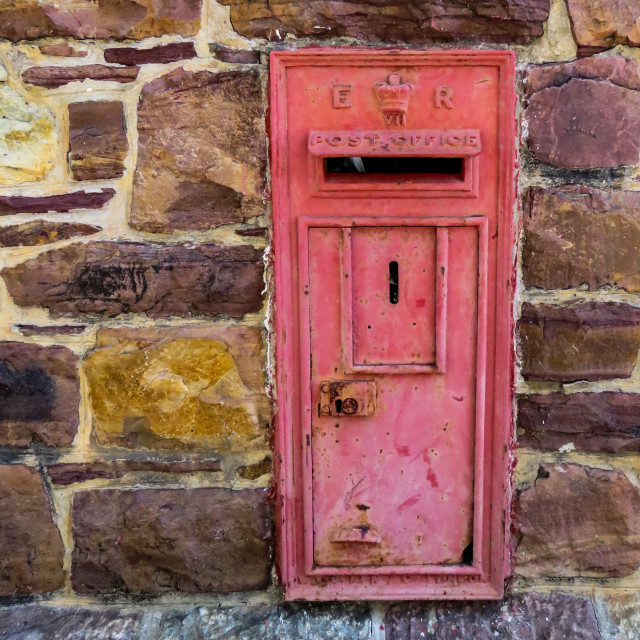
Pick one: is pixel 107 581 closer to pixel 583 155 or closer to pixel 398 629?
pixel 398 629

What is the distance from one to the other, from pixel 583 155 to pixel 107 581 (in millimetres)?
1699

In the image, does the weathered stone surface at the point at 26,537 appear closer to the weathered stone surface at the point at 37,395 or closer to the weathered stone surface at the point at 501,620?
the weathered stone surface at the point at 37,395

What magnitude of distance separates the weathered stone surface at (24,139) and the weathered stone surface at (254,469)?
0.93 meters

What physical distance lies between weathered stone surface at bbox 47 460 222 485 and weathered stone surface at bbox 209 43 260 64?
3.41 feet

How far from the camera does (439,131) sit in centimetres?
125

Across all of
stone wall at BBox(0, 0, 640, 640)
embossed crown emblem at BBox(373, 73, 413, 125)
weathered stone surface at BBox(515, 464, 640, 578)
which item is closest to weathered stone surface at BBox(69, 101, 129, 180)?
stone wall at BBox(0, 0, 640, 640)

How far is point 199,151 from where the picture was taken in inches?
53.5

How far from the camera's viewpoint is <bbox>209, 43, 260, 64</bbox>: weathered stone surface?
52.5 inches

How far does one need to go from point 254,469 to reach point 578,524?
89 cm

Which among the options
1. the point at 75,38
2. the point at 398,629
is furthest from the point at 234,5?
the point at 398,629

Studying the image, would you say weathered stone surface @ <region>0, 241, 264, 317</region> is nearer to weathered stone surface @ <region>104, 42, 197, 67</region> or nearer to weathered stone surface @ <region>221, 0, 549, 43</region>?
weathered stone surface @ <region>104, 42, 197, 67</region>

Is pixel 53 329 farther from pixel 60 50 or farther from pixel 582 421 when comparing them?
pixel 582 421

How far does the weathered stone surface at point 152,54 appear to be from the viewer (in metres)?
1.34

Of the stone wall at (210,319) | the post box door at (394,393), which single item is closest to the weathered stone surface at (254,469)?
the stone wall at (210,319)
